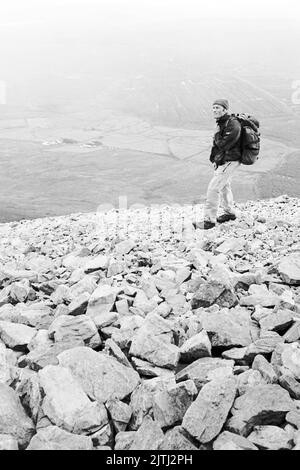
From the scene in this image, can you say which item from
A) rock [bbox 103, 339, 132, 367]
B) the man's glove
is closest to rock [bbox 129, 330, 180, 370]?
rock [bbox 103, 339, 132, 367]

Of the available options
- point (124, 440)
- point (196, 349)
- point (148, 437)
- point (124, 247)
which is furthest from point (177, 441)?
point (124, 247)

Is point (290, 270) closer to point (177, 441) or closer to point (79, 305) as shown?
point (79, 305)

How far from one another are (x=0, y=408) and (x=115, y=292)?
2.99 m

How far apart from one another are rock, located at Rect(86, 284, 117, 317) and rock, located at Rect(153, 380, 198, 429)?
2455 mm

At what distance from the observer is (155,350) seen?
5.80m

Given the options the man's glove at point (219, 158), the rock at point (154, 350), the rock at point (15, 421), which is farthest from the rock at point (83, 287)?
the man's glove at point (219, 158)

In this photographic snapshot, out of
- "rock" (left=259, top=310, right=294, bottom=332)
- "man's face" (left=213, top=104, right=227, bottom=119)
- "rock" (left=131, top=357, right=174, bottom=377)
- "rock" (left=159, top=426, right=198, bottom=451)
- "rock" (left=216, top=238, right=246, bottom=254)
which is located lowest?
"rock" (left=216, top=238, right=246, bottom=254)

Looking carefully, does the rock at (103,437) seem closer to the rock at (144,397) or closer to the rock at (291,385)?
the rock at (144,397)

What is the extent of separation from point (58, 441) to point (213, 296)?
A: 11.3 feet

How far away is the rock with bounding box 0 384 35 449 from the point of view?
4.60m

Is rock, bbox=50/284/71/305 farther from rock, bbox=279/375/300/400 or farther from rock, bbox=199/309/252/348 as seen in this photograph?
rock, bbox=279/375/300/400

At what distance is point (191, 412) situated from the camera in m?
4.46

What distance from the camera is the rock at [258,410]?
438 cm

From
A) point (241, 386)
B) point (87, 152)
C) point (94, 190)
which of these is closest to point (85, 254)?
point (241, 386)
